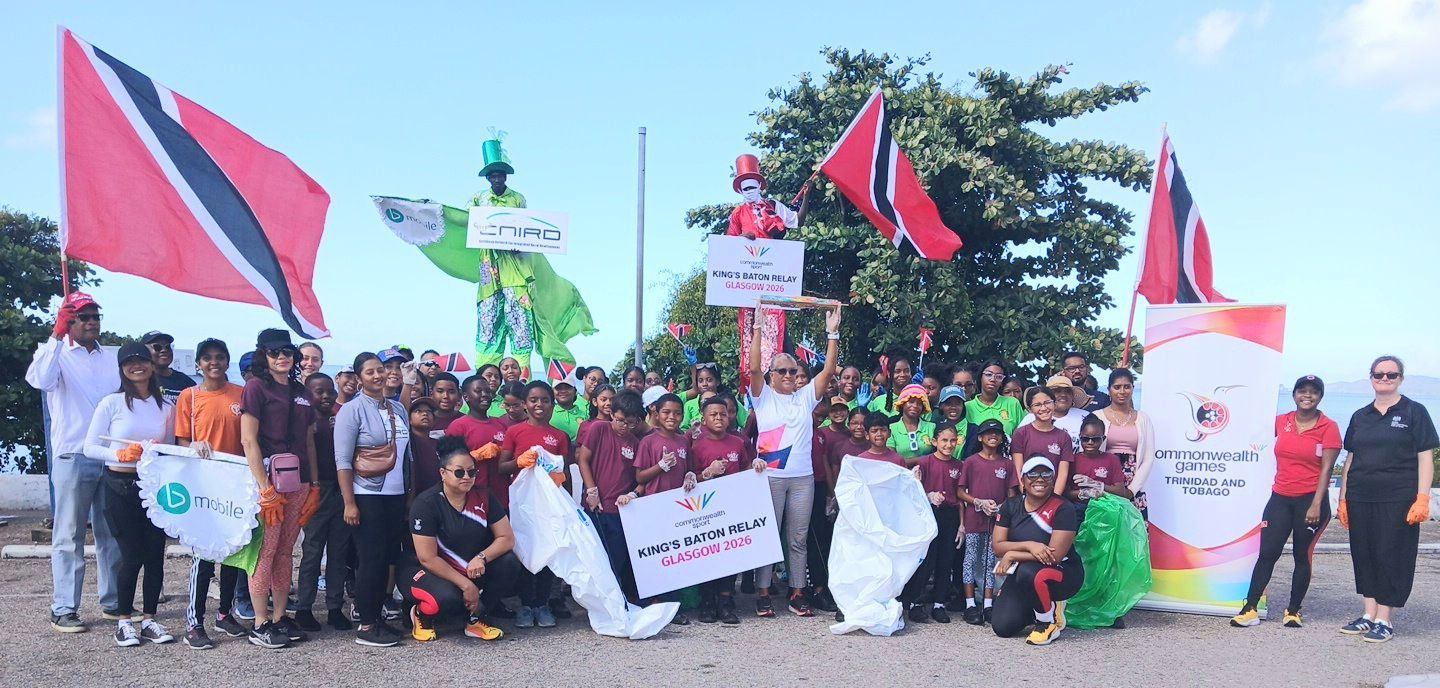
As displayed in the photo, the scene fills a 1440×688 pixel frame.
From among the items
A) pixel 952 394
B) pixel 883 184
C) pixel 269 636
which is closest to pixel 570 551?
pixel 269 636

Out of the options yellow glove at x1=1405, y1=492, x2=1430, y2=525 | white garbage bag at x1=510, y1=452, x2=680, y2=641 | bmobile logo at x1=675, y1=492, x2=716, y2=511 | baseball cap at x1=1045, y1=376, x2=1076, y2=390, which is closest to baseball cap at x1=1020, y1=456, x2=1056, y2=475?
baseball cap at x1=1045, y1=376, x2=1076, y2=390

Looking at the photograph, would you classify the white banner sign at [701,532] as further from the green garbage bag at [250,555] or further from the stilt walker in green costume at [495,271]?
the stilt walker in green costume at [495,271]

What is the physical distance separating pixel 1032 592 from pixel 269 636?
4.59m

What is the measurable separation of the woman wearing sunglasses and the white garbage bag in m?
4.64

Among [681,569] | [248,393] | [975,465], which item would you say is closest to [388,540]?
[248,393]

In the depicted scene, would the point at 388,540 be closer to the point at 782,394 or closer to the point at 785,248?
the point at 782,394

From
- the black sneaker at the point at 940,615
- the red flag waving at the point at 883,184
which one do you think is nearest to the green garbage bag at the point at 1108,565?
the black sneaker at the point at 940,615

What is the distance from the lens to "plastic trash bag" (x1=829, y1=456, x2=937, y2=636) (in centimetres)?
643

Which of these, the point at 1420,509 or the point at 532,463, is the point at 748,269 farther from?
the point at 1420,509

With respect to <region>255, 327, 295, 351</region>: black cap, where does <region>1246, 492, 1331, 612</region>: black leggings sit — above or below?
below

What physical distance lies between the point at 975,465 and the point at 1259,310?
233cm

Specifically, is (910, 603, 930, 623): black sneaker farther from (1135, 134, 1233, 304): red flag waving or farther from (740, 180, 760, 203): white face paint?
(740, 180, 760, 203): white face paint

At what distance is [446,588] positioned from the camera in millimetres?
5820

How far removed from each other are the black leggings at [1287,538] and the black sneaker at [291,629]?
622 cm
